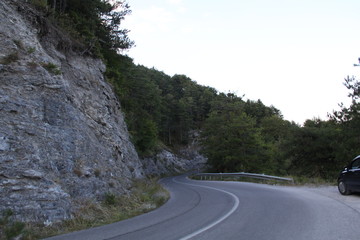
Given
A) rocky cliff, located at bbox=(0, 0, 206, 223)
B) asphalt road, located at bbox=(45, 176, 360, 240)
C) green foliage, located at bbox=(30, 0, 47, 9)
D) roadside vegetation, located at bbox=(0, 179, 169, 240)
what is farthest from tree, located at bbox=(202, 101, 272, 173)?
green foliage, located at bbox=(30, 0, 47, 9)

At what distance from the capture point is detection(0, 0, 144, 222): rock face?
851 centimetres

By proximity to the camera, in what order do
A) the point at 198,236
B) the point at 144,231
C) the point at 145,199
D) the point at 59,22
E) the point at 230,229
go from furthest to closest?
the point at 59,22
the point at 145,199
the point at 144,231
the point at 230,229
the point at 198,236

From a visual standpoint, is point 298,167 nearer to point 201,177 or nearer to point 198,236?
point 201,177

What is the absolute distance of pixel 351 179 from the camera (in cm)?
1059

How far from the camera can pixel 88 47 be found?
1925 cm

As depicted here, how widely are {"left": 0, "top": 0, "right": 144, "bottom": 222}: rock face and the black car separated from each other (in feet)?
30.8

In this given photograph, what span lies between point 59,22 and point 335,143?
22.9 m

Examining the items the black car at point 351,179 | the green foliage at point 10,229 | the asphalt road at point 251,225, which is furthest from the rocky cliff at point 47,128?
the black car at point 351,179

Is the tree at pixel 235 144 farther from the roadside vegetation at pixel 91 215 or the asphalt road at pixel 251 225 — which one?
the asphalt road at pixel 251 225

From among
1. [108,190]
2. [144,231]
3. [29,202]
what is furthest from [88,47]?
[144,231]

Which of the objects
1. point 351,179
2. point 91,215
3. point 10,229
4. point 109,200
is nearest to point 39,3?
point 109,200

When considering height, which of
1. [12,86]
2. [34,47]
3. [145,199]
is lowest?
[145,199]

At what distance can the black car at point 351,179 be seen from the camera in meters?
10.3

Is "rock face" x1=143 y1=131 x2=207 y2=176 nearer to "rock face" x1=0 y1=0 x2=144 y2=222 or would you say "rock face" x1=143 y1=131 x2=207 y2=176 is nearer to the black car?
"rock face" x1=0 y1=0 x2=144 y2=222
